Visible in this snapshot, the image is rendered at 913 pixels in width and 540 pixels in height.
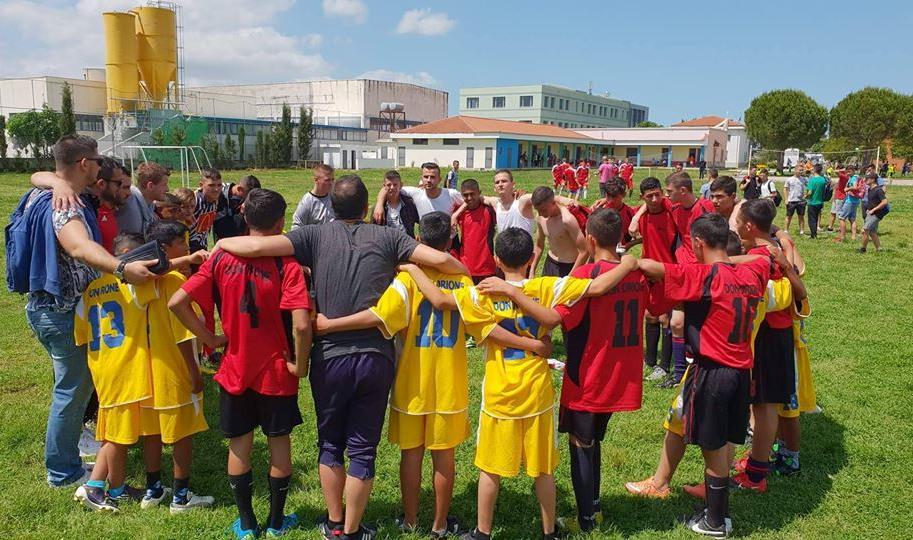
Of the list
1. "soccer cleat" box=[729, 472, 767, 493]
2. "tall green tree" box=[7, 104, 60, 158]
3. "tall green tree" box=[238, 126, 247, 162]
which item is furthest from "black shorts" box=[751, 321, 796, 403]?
"tall green tree" box=[238, 126, 247, 162]

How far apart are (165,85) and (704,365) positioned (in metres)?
55.0

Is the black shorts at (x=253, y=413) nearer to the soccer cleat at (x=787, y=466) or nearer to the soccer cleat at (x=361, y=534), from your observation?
the soccer cleat at (x=361, y=534)

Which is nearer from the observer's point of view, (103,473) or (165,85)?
(103,473)

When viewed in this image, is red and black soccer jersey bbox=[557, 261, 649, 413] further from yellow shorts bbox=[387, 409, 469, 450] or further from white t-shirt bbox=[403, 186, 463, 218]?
white t-shirt bbox=[403, 186, 463, 218]

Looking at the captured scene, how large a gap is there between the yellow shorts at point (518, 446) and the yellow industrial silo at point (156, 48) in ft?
178

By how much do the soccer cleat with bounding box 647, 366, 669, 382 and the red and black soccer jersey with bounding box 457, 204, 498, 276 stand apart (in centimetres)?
214

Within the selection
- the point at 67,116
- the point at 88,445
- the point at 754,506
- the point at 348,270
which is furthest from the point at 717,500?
the point at 67,116

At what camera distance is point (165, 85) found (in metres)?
50.2

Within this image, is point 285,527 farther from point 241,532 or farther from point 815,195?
point 815,195

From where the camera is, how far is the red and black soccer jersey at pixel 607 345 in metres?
3.50

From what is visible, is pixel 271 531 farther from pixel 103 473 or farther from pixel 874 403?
pixel 874 403

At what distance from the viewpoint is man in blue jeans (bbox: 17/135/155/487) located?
3838mm

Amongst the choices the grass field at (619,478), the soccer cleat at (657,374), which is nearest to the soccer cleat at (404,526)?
the grass field at (619,478)

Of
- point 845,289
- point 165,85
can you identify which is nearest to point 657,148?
point 165,85
